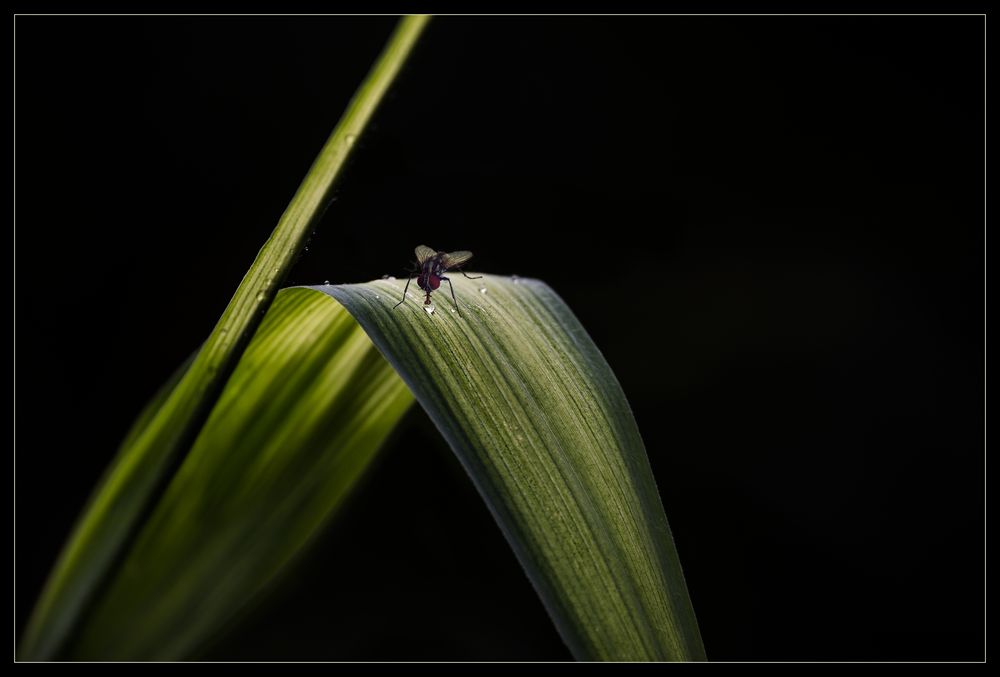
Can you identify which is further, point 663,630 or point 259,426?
point 259,426

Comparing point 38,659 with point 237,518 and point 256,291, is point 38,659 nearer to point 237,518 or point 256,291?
point 237,518

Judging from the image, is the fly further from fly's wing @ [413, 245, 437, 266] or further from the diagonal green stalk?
the diagonal green stalk

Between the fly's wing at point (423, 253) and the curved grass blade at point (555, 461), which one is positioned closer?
the curved grass blade at point (555, 461)

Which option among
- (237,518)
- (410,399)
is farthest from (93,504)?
(410,399)

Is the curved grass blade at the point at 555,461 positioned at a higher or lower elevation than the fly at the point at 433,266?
lower

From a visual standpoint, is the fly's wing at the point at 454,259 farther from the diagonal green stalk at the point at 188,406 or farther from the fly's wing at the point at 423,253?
the diagonal green stalk at the point at 188,406

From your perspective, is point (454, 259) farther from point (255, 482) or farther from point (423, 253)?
point (255, 482)

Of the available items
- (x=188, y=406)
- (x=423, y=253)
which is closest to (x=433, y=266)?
(x=423, y=253)

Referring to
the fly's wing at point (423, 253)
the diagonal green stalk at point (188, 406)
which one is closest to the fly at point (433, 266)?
the fly's wing at point (423, 253)

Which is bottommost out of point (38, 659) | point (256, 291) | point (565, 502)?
point (38, 659)
